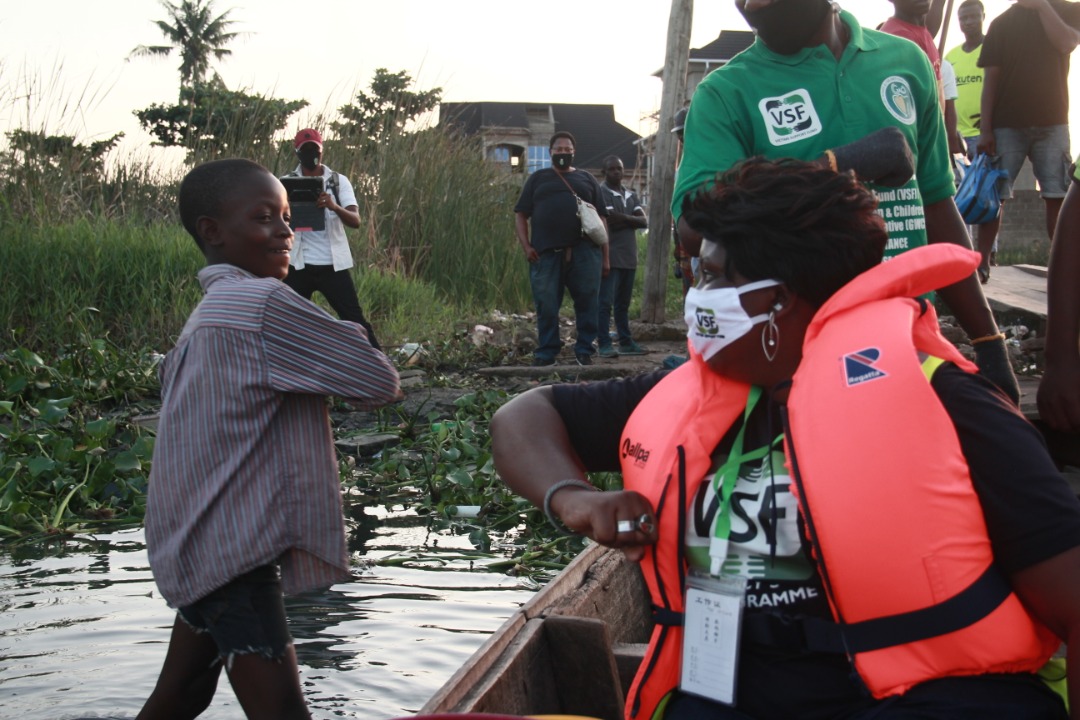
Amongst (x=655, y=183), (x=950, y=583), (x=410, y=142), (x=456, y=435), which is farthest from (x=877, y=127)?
(x=410, y=142)

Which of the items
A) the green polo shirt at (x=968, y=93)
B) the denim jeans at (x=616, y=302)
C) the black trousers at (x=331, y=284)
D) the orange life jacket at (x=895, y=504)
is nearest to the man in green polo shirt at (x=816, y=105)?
the orange life jacket at (x=895, y=504)

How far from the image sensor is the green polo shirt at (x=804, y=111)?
3205 mm

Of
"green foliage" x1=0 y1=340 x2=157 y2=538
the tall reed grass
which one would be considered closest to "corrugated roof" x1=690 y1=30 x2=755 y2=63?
the tall reed grass

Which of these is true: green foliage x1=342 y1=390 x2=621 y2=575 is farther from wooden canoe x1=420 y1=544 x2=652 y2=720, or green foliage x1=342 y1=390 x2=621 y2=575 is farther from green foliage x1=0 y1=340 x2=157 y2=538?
wooden canoe x1=420 y1=544 x2=652 y2=720

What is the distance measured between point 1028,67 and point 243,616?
645 centimetres

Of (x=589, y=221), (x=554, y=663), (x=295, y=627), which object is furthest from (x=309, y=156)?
(x=554, y=663)

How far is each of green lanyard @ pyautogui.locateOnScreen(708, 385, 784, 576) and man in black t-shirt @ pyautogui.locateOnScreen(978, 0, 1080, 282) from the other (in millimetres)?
6041

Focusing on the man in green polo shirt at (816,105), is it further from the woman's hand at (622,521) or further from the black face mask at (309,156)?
the black face mask at (309,156)

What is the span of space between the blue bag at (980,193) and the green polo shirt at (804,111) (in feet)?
14.3

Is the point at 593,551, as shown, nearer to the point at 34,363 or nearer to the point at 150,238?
the point at 34,363

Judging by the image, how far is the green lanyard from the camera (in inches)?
78.3

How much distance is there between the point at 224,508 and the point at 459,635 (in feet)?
5.61

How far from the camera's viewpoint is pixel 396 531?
547cm

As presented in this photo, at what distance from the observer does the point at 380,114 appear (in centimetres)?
1485
